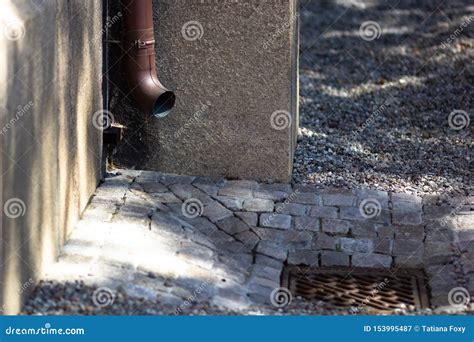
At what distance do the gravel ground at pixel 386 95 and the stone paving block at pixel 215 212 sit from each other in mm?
995

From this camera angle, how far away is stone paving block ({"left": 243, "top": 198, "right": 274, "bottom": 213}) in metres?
7.96

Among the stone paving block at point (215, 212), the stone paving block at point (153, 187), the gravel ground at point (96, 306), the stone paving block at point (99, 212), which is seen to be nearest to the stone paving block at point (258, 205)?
the stone paving block at point (215, 212)

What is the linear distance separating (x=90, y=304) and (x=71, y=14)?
208cm

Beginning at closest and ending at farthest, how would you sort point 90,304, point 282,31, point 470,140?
point 90,304
point 282,31
point 470,140

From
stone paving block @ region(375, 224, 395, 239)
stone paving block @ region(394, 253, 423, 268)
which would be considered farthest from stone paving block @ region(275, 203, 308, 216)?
stone paving block @ region(394, 253, 423, 268)

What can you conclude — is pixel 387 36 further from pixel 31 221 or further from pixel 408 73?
pixel 31 221

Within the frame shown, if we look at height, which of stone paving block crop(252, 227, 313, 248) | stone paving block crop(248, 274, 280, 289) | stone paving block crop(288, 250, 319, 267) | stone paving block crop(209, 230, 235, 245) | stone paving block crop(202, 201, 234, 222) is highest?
stone paving block crop(202, 201, 234, 222)

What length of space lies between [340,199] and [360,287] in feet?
4.09

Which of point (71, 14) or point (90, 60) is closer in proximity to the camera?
point (71, 14)

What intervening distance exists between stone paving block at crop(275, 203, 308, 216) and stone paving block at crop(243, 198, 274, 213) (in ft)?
0.20

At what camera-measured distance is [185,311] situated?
601cm

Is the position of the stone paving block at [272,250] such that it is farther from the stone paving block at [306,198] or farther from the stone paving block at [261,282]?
the stone paving block at [306,198]

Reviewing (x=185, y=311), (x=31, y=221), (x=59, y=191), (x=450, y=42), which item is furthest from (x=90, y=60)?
(x=450, y=42)

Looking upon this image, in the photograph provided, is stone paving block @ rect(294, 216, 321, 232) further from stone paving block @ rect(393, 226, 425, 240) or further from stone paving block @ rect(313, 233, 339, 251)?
stone paving block @ rect(393, 226, 425, 240)
